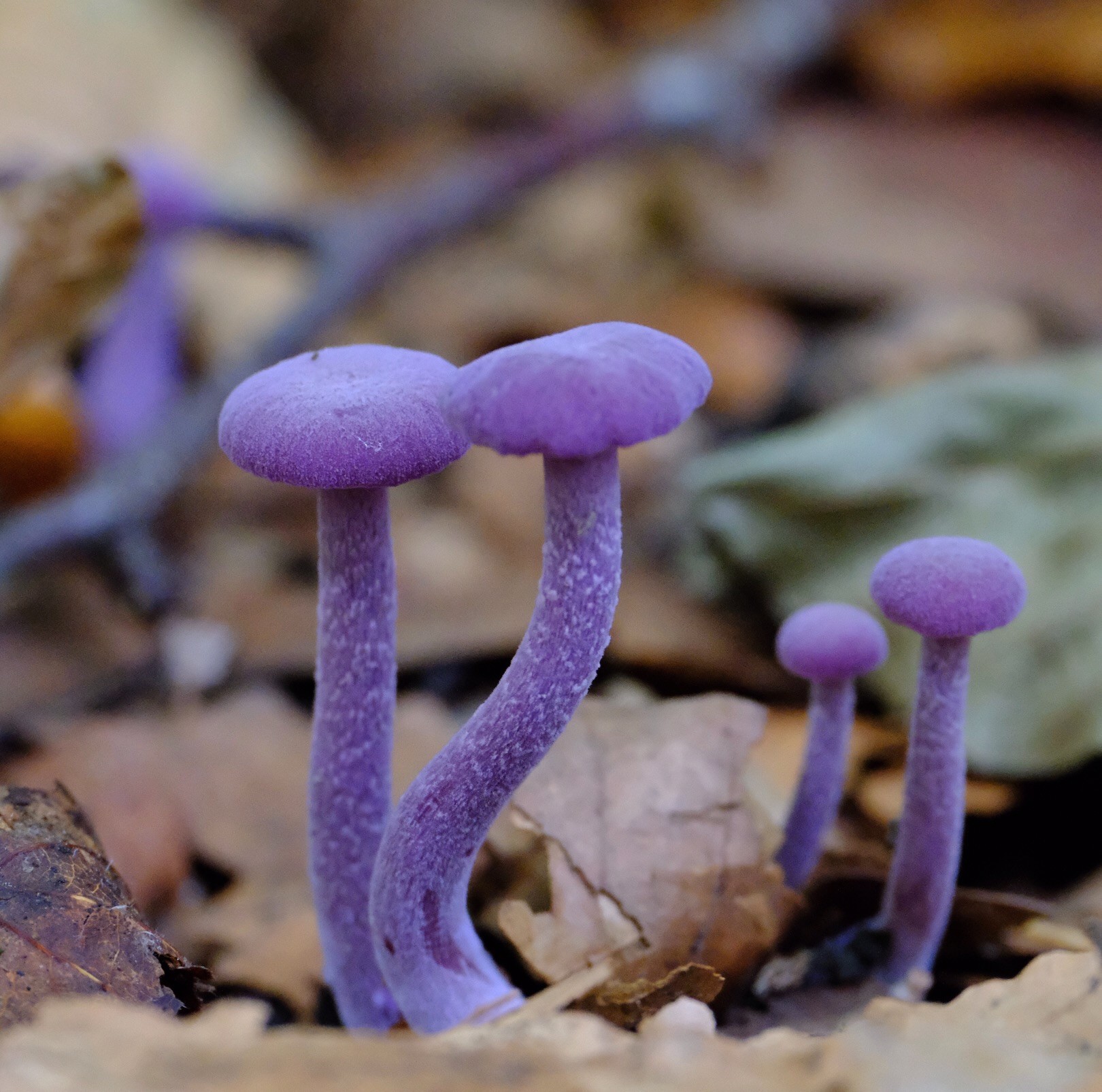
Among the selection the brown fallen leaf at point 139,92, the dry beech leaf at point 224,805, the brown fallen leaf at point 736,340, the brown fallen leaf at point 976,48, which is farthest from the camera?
→ the brown fallen leaf at point 976,48

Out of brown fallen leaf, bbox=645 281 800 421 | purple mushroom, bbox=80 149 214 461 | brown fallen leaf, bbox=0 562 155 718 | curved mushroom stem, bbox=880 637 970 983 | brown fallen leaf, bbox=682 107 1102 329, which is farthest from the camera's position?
brown fallen leaf, bbox=682 107 1102 329

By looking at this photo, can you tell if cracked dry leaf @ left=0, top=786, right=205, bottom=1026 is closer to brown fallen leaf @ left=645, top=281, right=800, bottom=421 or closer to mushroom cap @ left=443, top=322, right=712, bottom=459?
mushroom cap @ left=443, top=322, right=712, bottom=459

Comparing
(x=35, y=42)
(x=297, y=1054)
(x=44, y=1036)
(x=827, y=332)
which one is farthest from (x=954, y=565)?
(x=35, y=42)

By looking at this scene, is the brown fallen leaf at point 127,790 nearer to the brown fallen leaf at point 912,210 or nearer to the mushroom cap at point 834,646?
the mushroom cap at point 834,646

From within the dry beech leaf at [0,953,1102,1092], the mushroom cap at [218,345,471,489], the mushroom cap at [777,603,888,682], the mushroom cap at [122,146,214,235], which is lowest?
the dry beech leaf at [0,953,1102,1092]

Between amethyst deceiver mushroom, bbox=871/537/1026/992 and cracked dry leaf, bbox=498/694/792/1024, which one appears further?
cracked dry leaf, bbox=498/694/792/1024

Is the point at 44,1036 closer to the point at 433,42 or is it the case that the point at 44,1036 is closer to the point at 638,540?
the point at 638,540

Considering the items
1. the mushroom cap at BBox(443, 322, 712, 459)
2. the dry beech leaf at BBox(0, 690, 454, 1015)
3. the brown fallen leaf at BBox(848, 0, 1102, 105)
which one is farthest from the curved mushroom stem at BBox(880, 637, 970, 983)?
the brown fallen leaf at BBox(848, 0, 1102, 105)

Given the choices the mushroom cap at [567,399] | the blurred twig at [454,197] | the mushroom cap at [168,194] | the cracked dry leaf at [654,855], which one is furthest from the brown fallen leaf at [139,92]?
the mushroom cap at [567,399]
